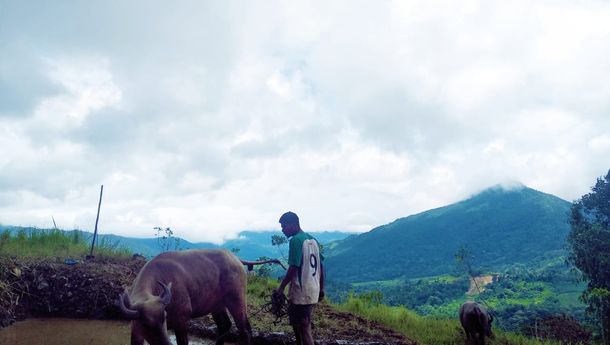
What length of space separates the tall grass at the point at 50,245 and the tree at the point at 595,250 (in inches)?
671

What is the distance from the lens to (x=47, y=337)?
8.80m

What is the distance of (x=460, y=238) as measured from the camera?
103125mm

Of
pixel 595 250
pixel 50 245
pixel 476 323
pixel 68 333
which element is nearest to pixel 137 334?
pixel 68 333

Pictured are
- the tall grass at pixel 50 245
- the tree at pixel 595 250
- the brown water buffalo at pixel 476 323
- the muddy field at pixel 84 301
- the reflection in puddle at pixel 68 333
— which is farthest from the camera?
the tree at pixel 595 250

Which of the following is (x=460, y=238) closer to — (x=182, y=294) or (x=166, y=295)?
(x=182, y=294)

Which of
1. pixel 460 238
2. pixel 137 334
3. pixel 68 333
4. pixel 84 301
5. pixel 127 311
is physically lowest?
pixel 68 333

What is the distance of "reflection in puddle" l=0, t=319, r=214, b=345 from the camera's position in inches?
336

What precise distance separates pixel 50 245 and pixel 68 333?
5532 millimetres

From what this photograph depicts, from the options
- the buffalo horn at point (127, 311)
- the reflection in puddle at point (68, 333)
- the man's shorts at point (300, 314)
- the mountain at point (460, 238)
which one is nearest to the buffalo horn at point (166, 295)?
the buffalo horn at point (127, 311)

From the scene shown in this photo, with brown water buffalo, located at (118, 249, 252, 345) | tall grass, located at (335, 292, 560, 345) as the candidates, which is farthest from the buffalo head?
tall grass, located at (335, 292, 560, 345)

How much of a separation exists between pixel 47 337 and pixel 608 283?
19.2 metres

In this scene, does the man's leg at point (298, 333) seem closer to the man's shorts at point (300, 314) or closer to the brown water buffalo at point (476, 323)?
the man's shorts at point (300, 314)

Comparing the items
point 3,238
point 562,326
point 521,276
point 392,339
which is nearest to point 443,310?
point 521,276

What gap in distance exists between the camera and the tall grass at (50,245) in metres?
12.5
